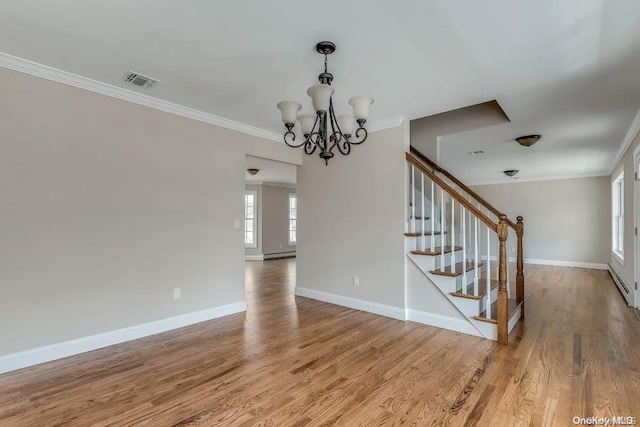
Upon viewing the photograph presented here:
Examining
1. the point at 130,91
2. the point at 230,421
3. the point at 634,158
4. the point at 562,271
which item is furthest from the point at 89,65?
the point at 562,271

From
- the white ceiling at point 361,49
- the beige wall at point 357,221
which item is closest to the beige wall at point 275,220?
the beige wall at point 357,221

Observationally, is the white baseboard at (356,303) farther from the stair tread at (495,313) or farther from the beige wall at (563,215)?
the beige wall at (563,215)

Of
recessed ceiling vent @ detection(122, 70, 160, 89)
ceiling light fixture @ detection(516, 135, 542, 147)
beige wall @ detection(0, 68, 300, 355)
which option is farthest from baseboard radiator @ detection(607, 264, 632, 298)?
recessed ceiling vent @ detection(122, 70, 160, 89)

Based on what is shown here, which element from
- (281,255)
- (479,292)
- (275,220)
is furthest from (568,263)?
(275,220)

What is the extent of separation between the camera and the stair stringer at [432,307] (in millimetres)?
3302

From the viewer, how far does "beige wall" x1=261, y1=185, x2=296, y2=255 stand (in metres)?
9.64

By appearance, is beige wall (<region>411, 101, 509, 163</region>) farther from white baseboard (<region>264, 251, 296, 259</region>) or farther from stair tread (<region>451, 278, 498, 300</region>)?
white baseboard (<region>264, 251, 296, 259</region>)

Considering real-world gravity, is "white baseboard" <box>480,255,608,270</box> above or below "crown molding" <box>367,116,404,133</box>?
below

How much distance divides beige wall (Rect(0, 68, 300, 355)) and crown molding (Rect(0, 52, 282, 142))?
0.05 metres

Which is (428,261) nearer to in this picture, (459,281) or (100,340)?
(459,281)

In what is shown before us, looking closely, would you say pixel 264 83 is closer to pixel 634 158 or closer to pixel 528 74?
pixel 528 74

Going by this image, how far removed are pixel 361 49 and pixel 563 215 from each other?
8.22 meters

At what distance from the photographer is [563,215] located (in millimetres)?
7984

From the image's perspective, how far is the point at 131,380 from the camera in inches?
93.4
